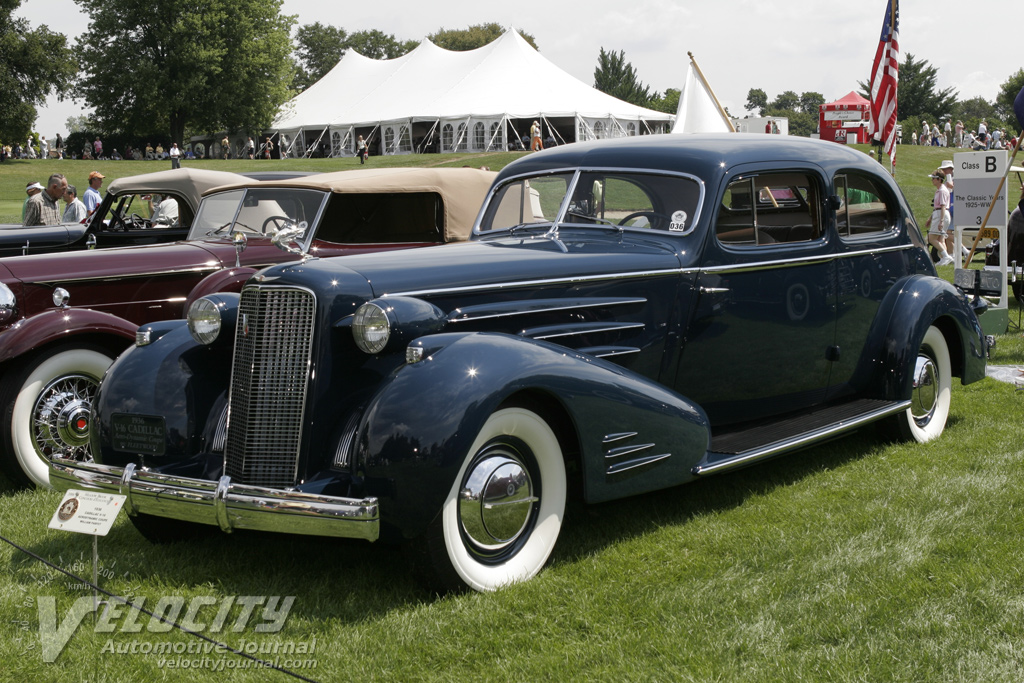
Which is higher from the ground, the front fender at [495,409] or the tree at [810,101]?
the tree at [810,101]

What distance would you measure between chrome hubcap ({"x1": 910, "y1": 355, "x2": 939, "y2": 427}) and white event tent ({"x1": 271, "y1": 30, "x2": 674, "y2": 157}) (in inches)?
1223

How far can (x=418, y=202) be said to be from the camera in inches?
314

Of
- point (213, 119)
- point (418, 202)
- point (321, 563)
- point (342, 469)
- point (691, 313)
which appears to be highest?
point (213, 119)

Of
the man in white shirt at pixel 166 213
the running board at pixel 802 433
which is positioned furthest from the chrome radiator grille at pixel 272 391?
the man in white shirt at pixel 166 213

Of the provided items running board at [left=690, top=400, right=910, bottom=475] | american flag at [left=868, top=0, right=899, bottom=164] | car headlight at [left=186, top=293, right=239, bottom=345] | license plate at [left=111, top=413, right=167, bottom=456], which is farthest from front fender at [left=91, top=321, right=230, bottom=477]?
american flag at [left=868, top=0, right=899, bottom=164]

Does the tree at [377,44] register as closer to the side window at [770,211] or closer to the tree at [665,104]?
the tree at [665,104]

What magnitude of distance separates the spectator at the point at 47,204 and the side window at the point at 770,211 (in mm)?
9914

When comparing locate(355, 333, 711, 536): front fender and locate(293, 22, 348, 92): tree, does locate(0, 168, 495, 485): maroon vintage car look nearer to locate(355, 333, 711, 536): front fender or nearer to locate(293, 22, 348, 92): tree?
locate(355, 333, 711, 536): front fender

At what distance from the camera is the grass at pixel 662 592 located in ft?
10.4

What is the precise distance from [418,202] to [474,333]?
171 inches

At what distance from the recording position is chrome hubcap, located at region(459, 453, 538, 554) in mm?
3631

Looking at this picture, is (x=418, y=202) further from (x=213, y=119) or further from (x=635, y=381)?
(x=213, y=119)

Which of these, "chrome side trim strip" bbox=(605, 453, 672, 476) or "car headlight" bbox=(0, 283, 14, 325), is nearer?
"chrome side trim strip" bbox=(605, 453, 672, 476)

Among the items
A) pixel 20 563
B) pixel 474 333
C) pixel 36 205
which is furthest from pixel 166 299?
pixel 36 205
